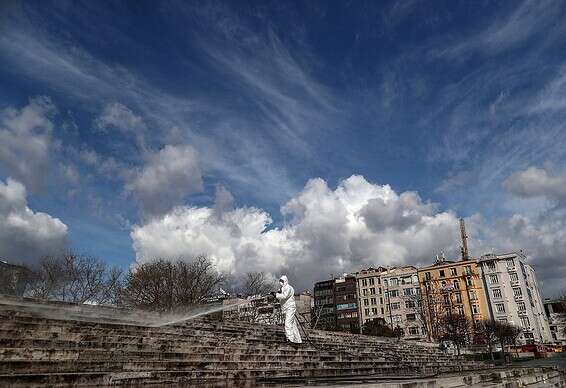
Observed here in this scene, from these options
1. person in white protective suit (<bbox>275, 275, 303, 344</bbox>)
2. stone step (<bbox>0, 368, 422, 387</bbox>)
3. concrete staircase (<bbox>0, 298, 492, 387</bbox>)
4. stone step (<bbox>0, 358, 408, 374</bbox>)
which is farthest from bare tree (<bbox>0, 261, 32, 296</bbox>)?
stone step (<bbox>0, 368, 422, 387</bbox>)

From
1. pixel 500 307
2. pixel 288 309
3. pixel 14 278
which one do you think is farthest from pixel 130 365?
pixel 500 307

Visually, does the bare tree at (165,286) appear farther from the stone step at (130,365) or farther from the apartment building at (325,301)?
the apartment building at (325,301)

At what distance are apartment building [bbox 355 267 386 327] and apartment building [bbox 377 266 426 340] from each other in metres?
0.22

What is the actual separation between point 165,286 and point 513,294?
197 feet

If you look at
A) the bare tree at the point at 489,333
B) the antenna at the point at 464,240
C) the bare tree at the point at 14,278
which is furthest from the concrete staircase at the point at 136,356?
the antenna at the point at 464,240

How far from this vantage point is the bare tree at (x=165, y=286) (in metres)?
40.2

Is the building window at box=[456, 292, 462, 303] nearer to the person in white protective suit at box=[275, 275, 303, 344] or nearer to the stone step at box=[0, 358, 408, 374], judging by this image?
the person in white protective suit at box=[275, 275, 303, 344]

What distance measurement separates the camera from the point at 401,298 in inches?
3051

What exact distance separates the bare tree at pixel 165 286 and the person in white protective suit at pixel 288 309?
2506 centimetres

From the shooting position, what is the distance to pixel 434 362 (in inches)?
858

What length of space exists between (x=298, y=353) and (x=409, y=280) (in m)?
70.0

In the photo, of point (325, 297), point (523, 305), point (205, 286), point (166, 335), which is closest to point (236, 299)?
point (205, 286)

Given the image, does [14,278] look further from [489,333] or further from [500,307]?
[500,307]

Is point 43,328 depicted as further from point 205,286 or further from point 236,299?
point 236,299
